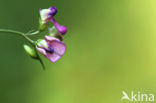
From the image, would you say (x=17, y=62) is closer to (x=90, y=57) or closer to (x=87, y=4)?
(x=90, y=57)

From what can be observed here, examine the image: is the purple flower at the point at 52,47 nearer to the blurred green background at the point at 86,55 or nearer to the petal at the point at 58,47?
the petal at the point at 58,47

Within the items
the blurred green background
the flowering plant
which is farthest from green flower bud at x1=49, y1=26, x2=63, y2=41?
the blurred green background

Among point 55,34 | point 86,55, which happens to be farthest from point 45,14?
point 86,55

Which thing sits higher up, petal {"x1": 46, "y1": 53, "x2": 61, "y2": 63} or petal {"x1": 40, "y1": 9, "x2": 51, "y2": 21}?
petal {"x1": 40, "y1": 9, "x2": 51, "y2": 21}

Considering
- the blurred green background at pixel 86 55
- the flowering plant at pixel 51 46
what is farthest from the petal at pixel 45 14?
the blurred green background at pixel 86 55

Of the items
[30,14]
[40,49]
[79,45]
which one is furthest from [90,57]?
[40,49]

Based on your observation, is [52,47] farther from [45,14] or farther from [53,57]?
[45,14]

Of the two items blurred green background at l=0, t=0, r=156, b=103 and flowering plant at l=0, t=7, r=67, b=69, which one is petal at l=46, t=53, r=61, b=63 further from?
blurred green background at l=0, t=0, r=156, b=103
